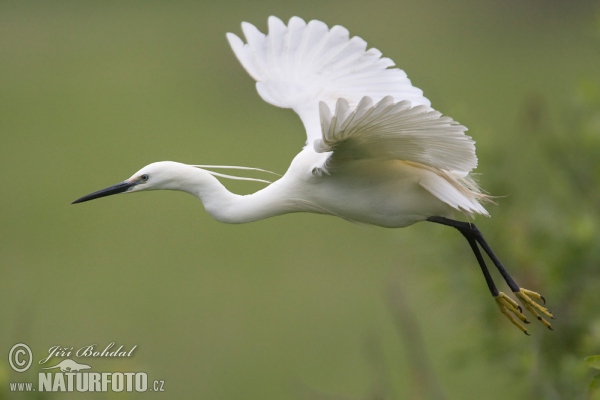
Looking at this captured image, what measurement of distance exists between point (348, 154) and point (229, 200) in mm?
558

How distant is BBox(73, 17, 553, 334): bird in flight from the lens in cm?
351

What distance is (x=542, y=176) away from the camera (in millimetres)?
6434

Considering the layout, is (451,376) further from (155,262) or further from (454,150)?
(454,150)

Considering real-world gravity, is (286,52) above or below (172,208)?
above

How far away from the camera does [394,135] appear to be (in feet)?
11.8

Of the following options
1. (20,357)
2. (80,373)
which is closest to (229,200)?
(80,373)

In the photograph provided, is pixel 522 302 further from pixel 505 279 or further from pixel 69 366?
pixel 69 366

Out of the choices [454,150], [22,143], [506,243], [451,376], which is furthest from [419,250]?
[22,143]

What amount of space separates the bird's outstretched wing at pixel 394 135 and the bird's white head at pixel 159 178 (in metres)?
0.57

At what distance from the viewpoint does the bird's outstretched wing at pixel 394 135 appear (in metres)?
3.32

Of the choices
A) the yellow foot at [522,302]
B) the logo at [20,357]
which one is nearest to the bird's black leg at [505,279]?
the yellow foot at [522,302]

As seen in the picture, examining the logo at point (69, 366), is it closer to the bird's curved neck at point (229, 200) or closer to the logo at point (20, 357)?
the logo at point (20, 357)

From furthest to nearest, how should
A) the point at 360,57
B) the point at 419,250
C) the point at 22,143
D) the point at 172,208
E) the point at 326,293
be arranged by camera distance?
1. the point at 22,143
2. the point at 172,208
3. the point at 326,293
4. the point at 419,250
5. the point at 360,57

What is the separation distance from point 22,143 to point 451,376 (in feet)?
28.3
